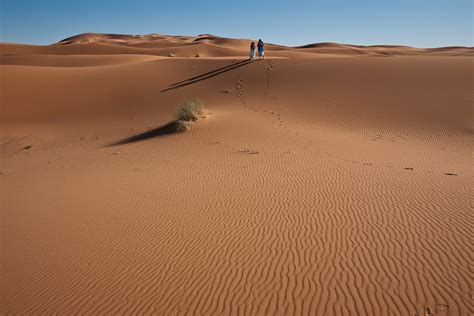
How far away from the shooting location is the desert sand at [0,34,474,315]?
15.1ft

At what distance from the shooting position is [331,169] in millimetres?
9531

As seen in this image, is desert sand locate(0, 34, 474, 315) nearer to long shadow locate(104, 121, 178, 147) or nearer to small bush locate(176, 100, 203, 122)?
long shadow locate(104, 121, 178, 147)

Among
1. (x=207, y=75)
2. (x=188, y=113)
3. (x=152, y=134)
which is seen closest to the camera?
(x=188, y=113)

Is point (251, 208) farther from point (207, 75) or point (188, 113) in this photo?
point (207, 75)

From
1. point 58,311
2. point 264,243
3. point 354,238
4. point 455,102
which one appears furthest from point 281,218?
point 455,102

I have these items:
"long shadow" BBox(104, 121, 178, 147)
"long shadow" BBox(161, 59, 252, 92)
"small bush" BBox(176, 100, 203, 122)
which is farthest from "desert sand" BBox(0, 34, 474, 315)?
"long shadow" BBox(161, 59, 252, 92)

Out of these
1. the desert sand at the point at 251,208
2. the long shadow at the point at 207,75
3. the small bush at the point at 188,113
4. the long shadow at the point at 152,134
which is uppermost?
the long shadow at the point at 207,75

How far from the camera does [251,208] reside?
7.14 m

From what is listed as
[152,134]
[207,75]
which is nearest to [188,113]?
[152,134]

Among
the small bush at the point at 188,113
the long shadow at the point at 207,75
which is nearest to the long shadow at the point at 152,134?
the small bush at the point at 188,113

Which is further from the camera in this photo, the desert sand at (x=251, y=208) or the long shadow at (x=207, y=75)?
the long shadow at (x=207, y=75)

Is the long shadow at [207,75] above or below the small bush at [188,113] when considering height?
above

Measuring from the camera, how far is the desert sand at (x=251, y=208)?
181 inches

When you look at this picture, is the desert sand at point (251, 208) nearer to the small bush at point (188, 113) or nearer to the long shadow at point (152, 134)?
the long shadow at point (152, 134)
